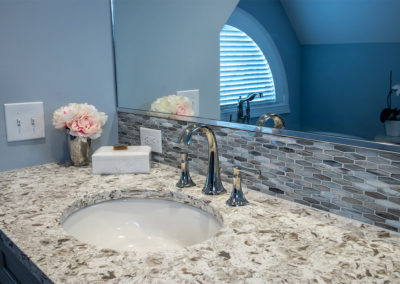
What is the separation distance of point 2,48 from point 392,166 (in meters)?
1.21

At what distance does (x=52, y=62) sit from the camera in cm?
147

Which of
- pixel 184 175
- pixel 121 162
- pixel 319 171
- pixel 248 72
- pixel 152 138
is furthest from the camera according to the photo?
pixel 152 138

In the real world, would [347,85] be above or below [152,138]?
above

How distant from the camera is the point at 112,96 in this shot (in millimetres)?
1643

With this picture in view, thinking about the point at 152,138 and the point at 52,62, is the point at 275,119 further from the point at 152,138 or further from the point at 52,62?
the point at 52,62

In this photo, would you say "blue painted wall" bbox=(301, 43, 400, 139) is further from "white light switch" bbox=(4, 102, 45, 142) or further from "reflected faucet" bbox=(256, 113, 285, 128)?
"white light switch" bbox=(4, 102, 45, 142)

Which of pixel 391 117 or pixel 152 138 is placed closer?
pixel 391 117

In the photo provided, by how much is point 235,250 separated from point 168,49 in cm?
82

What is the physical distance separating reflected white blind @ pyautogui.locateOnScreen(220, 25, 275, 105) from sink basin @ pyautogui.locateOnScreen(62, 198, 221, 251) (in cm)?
35

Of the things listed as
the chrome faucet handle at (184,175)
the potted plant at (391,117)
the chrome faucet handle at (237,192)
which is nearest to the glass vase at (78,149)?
the chrome faucet handle at (184,175)

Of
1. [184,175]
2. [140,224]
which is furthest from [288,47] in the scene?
[140,224]

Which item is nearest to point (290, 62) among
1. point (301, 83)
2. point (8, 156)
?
point (301, 83)

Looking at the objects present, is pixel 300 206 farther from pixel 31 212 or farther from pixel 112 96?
pixel 112 96


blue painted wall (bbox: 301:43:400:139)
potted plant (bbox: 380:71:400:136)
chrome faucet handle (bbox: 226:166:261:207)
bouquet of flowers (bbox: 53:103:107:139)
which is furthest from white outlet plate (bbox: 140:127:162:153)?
potted plant (bbox: 380:71:400:136)
